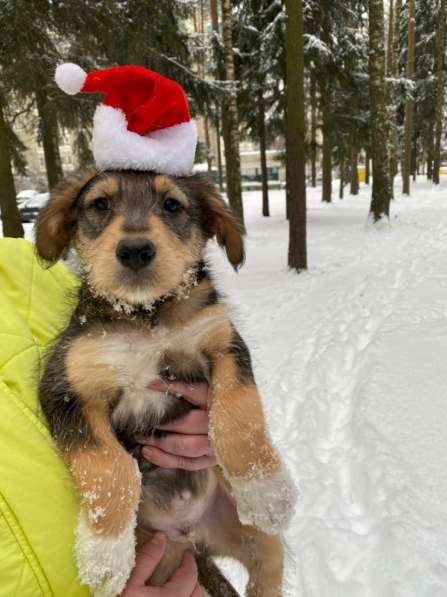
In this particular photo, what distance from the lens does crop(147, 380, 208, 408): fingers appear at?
7.34ft

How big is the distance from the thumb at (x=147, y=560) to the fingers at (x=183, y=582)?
9cm

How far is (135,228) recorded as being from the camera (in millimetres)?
2211

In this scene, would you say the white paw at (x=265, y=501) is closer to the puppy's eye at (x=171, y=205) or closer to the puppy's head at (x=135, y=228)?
the puppy's head at (x=135, y=228)

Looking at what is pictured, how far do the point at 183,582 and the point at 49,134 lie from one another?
13.9 meters

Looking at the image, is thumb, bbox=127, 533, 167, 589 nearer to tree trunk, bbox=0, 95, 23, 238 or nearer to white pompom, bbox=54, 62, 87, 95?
white pompom, bbox=54, 62, 87, 95

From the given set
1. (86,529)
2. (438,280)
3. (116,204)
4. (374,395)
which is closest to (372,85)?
(438,280)

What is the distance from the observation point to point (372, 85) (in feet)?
51.4

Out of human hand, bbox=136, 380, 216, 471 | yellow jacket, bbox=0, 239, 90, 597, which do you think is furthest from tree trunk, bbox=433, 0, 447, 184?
yellow jacket, bbox=0, 239, 90, 597

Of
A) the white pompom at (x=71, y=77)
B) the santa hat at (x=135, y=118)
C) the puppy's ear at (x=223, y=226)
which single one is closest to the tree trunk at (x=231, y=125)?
the puppy's ear at (x=223, y=226)

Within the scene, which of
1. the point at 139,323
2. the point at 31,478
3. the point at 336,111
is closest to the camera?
the point at 31,478

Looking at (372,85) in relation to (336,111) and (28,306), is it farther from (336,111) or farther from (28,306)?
(28,306)

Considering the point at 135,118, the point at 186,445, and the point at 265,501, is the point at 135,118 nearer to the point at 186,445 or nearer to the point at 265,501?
the point at 186,445

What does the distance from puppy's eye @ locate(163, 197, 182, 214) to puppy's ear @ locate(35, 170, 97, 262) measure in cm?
43

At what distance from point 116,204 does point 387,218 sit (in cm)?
1604
